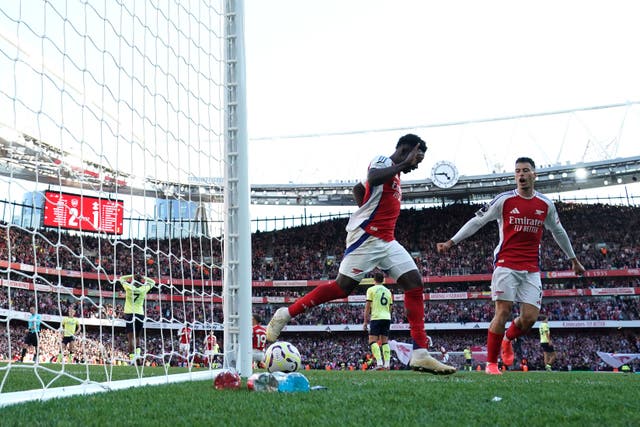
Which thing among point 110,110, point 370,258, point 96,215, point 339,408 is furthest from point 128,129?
point 339,408

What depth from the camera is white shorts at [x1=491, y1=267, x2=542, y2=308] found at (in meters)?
6.11

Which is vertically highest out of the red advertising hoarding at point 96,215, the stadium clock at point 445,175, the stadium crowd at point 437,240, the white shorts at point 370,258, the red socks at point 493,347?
the stadium clock at point 445,175

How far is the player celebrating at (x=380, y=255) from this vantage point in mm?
5027

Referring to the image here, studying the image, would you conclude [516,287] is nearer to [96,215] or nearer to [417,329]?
[417,329]

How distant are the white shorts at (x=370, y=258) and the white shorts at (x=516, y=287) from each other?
148 centimetres

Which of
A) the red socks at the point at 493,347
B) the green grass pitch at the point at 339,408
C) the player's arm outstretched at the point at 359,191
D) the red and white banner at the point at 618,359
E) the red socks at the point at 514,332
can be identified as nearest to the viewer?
the green grass pitch at the point at 339,408

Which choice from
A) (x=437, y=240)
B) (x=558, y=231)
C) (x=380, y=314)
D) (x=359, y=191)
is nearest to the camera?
(x=359, y=191)

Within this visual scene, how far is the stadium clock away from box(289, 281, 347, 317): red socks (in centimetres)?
3172

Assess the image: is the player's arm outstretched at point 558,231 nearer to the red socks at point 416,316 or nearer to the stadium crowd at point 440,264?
the red socks at point 416,316

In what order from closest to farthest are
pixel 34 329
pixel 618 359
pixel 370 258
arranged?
pixel 34 329 → pixel 370 258 → pixel 618 359

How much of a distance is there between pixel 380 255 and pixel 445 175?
1265 inches

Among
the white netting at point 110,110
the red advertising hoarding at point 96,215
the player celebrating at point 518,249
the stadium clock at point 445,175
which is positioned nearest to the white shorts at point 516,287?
the player celebrating at point 518,249

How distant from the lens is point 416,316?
17.2ft

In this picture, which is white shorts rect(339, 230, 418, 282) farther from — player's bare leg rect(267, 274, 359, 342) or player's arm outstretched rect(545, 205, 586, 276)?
player's arm outstretched rect(545, 205, 586, 276)
